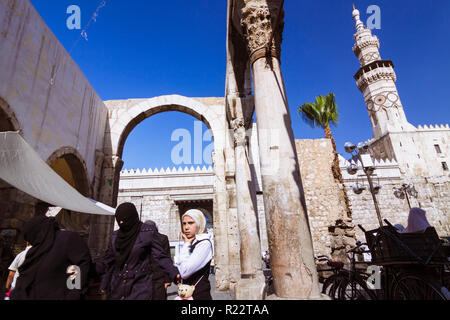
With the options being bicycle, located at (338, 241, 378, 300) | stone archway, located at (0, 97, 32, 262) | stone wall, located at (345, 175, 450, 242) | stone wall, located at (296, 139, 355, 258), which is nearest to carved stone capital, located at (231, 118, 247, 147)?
bicycle, located at (338, 241, 378, 300)

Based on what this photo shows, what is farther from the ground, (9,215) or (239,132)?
(239,132)

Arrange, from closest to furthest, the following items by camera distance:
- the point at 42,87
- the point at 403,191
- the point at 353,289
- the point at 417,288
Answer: the point at 417,288 < the point at 353,289 < the point at 42,87 < the point at 403,191

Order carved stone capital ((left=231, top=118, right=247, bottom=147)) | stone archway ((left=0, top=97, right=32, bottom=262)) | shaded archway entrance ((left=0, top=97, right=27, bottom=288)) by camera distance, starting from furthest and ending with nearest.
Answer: carved stone capital ((left=231, top=118, right=247, bottom=147)) < stone archway ((left=0, top=97, right=32, bottom=262)) < shaded archway entrance ((left=0, top=97, right=27, bottom=288))

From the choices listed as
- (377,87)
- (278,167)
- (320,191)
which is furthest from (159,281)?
(377,87)

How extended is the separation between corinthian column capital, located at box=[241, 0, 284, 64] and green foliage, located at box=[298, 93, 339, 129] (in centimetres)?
1341

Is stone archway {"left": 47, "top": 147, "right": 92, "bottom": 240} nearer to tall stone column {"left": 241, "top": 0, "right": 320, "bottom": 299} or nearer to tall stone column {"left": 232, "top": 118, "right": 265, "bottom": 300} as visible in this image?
tall stone column {"left": 232, "top": 118, "right": 265, "bottom": 300}

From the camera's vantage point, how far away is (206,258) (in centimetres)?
194

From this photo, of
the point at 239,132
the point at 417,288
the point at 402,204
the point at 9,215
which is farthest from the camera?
the point at 402,204

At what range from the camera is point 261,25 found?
3281mm

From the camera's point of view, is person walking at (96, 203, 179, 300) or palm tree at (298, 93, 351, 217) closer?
person walking at (96, 203, 179, 300)

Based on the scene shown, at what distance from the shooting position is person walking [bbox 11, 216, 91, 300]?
1.84m

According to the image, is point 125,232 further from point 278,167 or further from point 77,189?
point 77,189

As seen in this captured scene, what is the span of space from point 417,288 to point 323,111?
48.1ft

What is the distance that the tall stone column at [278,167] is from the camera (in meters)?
2.30
